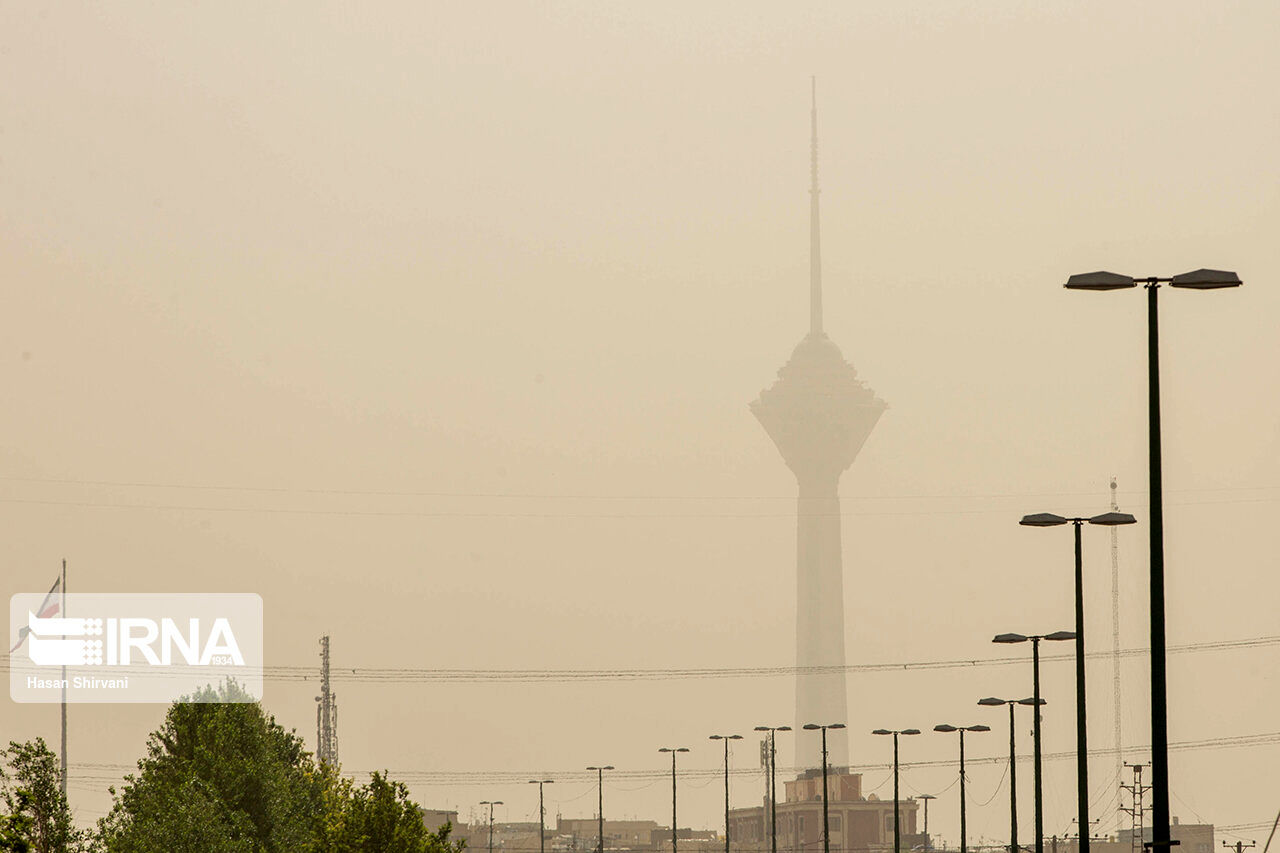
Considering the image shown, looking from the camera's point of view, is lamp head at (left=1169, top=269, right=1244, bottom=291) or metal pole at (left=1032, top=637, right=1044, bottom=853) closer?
lamp head at (left=1169, top=269, right=1244, bottom=291)

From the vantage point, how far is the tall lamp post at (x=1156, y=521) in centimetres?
3581

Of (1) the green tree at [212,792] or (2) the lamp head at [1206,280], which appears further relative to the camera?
(1) the green tree at [212,792]

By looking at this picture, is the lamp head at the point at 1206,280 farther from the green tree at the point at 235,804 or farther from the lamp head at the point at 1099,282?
the green tree at the point at 235,804

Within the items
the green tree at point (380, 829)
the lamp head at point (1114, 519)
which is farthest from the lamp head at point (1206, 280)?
the green tree at point (380, 829)

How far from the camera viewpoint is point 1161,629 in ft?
121

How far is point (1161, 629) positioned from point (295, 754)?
68.1 metres

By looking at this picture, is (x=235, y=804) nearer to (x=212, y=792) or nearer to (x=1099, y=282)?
(x=212, y=792)

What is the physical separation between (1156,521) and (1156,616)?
5.32ft

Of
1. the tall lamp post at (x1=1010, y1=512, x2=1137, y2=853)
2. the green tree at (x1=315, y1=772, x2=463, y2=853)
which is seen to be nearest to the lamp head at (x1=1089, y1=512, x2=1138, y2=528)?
the tall lamp post at (x1=1010, y1=512, x2=1137, y2=853)

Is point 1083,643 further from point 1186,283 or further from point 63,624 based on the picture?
point 63,624

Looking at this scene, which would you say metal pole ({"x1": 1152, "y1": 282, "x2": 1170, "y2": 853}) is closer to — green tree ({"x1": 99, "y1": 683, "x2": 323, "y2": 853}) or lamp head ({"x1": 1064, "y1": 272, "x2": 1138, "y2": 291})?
lamp head ({"x1": 1064, "y1": 272, "x2": 1138, "y2": 291})

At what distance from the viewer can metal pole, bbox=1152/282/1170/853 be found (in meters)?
35.7

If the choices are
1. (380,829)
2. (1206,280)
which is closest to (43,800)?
(380,829)

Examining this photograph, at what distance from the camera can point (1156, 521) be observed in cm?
3725
